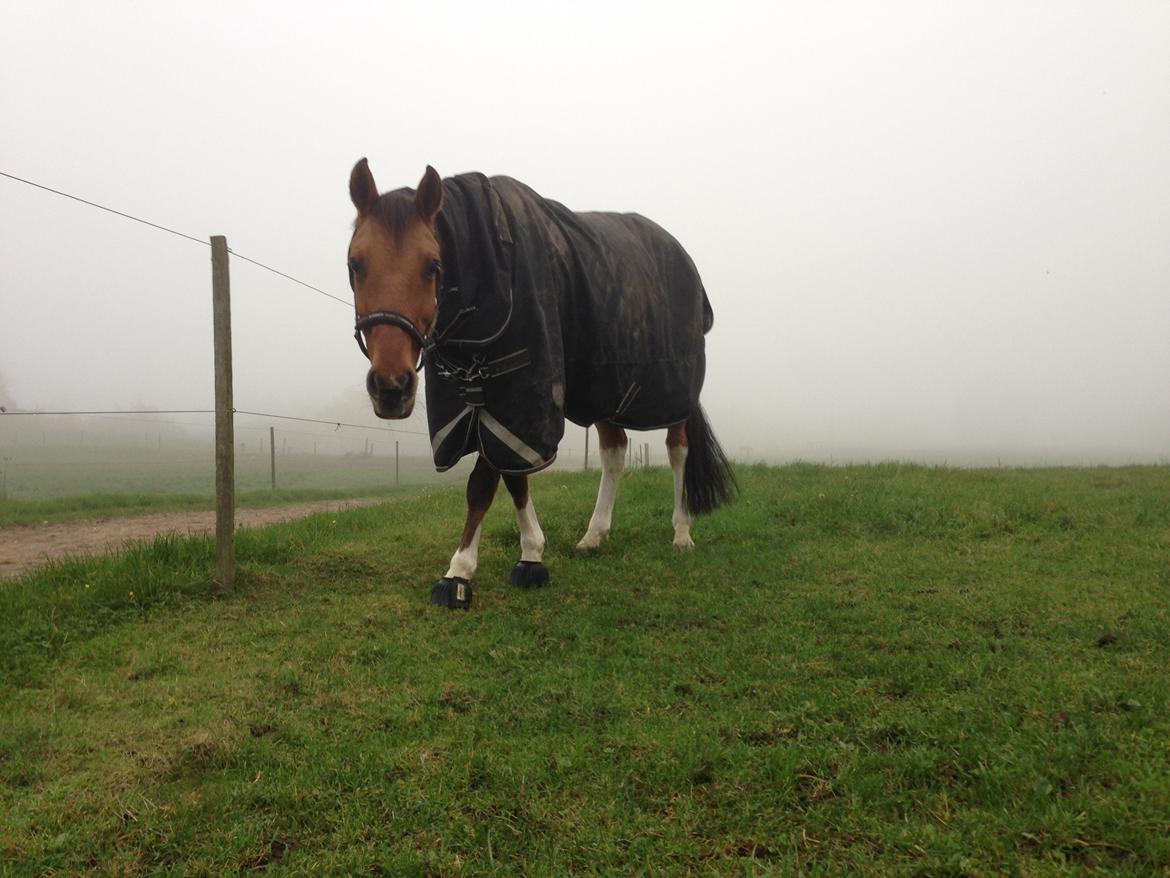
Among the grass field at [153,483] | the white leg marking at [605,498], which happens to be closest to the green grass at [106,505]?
the grass field at [153,483]

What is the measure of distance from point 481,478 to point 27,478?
2565cm

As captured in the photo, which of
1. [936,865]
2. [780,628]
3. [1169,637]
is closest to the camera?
[936,865]

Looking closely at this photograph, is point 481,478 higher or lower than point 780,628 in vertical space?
higher

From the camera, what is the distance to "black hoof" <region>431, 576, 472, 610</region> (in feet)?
13.5

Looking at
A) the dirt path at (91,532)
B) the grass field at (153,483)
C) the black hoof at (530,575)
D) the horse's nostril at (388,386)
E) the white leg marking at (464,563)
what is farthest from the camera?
the grass field at (153,483)

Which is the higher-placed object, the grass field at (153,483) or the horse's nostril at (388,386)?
the horse's nostril at (388,386)

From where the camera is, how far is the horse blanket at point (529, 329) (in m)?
3.91

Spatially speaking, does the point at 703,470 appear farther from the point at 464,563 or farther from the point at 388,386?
the point at 388,386

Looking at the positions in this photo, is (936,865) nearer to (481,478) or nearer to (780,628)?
(780,628)

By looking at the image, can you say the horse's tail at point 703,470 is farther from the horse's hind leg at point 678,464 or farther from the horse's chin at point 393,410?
the horse's chin at point 393,410

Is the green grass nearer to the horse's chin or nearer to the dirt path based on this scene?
the dirt path

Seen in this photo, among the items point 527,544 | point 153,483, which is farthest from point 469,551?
point 153,483

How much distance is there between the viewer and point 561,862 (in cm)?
186

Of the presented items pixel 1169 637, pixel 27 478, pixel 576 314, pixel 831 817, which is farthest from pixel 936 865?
pixel 27 478
